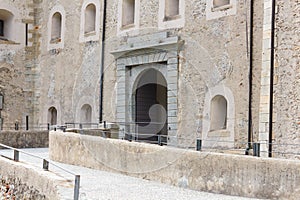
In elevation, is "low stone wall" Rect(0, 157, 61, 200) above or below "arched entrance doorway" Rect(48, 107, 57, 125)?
below

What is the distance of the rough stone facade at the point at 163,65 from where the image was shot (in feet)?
33.2

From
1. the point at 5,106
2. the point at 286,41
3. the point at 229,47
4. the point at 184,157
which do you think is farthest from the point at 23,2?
the point at 184,157

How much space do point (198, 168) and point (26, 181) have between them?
2676 mm

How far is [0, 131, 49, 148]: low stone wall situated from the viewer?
545 inches

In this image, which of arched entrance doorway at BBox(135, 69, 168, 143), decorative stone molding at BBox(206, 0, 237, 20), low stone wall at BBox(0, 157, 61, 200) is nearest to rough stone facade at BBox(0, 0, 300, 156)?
decorative stone molding at BBox(206, 0, 237, 20)

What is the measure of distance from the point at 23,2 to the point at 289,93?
42.1 feet

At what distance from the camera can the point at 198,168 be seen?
24.6 ft

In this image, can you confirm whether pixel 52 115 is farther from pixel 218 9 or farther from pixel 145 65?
pixel 218 9

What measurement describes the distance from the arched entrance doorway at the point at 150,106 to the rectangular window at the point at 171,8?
74.3 inches

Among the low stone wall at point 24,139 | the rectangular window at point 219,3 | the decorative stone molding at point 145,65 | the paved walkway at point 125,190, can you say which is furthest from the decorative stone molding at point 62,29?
the paved walkway at point 125,190

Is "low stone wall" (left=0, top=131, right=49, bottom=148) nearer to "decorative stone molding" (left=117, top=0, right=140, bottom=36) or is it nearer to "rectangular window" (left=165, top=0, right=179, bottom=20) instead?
"decorative stone molding" (left=117, top=0, right=140, bottom=36)

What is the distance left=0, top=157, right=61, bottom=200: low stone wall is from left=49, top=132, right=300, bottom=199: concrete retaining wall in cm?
160

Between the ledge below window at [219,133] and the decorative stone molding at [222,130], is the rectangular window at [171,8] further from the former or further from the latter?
the ledge below window at [219,133]

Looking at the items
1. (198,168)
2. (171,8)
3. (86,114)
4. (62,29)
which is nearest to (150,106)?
(86,114)
